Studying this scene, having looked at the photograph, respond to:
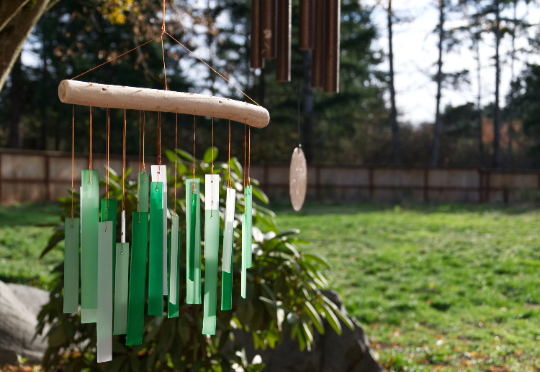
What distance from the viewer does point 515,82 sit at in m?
21.0

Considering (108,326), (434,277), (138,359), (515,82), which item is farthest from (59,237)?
(515,82)

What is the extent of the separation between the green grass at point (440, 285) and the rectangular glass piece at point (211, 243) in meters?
3.46

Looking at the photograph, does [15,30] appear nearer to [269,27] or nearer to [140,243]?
[269,27]

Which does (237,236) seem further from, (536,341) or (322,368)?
(536,341)

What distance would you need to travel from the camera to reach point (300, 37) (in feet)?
7.31

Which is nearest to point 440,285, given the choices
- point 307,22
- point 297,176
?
point 297,176

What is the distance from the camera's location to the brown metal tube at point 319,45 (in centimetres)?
219

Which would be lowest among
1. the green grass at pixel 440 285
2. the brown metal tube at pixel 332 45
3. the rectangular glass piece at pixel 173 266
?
the green grass at pixel 440 285

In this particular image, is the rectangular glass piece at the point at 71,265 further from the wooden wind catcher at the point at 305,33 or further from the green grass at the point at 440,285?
the green grass at the point at 440,285

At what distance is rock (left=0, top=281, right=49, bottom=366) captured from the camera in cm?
404

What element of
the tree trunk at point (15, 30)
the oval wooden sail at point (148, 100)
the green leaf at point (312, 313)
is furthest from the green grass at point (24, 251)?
the oval wooden sail at point (148, 100)

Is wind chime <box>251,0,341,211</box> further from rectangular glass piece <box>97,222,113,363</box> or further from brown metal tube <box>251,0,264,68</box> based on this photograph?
rectangular glass piece <box>97,222,113,363</box>

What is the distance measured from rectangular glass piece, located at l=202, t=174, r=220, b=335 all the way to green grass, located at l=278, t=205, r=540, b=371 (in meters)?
3.46

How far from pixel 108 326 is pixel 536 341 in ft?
16.3
